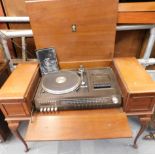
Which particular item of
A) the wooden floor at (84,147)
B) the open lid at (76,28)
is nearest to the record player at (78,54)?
the open lid at (76,28)

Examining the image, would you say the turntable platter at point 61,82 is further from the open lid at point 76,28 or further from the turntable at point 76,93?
the open lid at point 76,28

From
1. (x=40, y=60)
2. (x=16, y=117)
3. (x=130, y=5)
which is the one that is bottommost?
(x=16, y=117)

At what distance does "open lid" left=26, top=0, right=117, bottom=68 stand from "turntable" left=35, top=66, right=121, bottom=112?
7.1 inches

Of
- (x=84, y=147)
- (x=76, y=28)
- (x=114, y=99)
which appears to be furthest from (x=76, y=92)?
(x=84, y=147)

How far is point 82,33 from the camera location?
1078 millimetres

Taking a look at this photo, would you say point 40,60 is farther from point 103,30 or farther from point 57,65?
point 103,30

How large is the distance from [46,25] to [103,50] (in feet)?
1.55

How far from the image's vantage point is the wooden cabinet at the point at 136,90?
862 millimetres

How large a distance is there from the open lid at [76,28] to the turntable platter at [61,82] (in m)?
0.13

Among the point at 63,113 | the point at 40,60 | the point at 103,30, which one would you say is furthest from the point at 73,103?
the point at 103,30

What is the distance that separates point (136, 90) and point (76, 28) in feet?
1.95

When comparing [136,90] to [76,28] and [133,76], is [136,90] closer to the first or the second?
[133,76]

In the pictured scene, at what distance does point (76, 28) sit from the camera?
3.47 ft

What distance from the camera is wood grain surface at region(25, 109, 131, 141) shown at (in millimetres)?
817
